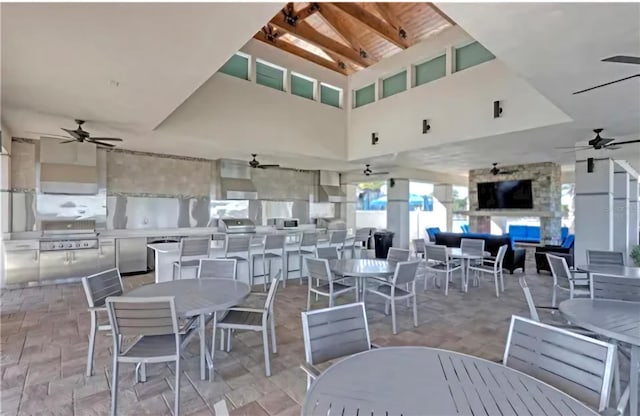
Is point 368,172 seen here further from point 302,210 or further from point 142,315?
point 142,315

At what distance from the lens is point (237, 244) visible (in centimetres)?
497

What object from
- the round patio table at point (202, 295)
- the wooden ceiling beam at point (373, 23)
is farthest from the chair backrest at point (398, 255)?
the wooden ceiling beam at point (373, 23)

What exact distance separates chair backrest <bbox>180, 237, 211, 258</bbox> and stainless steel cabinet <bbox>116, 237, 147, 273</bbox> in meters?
3.00

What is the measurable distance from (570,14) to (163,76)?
137 inches

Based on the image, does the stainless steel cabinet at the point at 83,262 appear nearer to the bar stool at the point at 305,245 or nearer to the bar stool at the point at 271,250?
the bar stool at the point at 271,250

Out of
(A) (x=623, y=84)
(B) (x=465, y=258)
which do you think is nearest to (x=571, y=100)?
(A) (x=623, y=84)

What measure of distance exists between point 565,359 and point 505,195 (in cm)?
1007

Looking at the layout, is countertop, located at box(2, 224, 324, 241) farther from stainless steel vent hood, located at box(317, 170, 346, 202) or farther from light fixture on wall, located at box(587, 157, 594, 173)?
light fixture on wall, located at box(587, 157, 594, 173)

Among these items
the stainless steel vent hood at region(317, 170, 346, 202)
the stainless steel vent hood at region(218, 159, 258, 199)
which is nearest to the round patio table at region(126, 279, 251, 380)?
the stainless steel vent hood at region(218, 159, 258, 199)

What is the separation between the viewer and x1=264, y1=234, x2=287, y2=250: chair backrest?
5.38 metres

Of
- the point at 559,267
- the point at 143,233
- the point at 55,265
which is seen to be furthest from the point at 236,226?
the point at 559,267

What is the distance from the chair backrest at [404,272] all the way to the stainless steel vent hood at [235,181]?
579 centimetres

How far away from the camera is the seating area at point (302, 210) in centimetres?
188

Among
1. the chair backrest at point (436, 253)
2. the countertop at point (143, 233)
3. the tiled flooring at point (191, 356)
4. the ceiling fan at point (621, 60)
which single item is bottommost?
the tiled flooring at point (191, 356)
